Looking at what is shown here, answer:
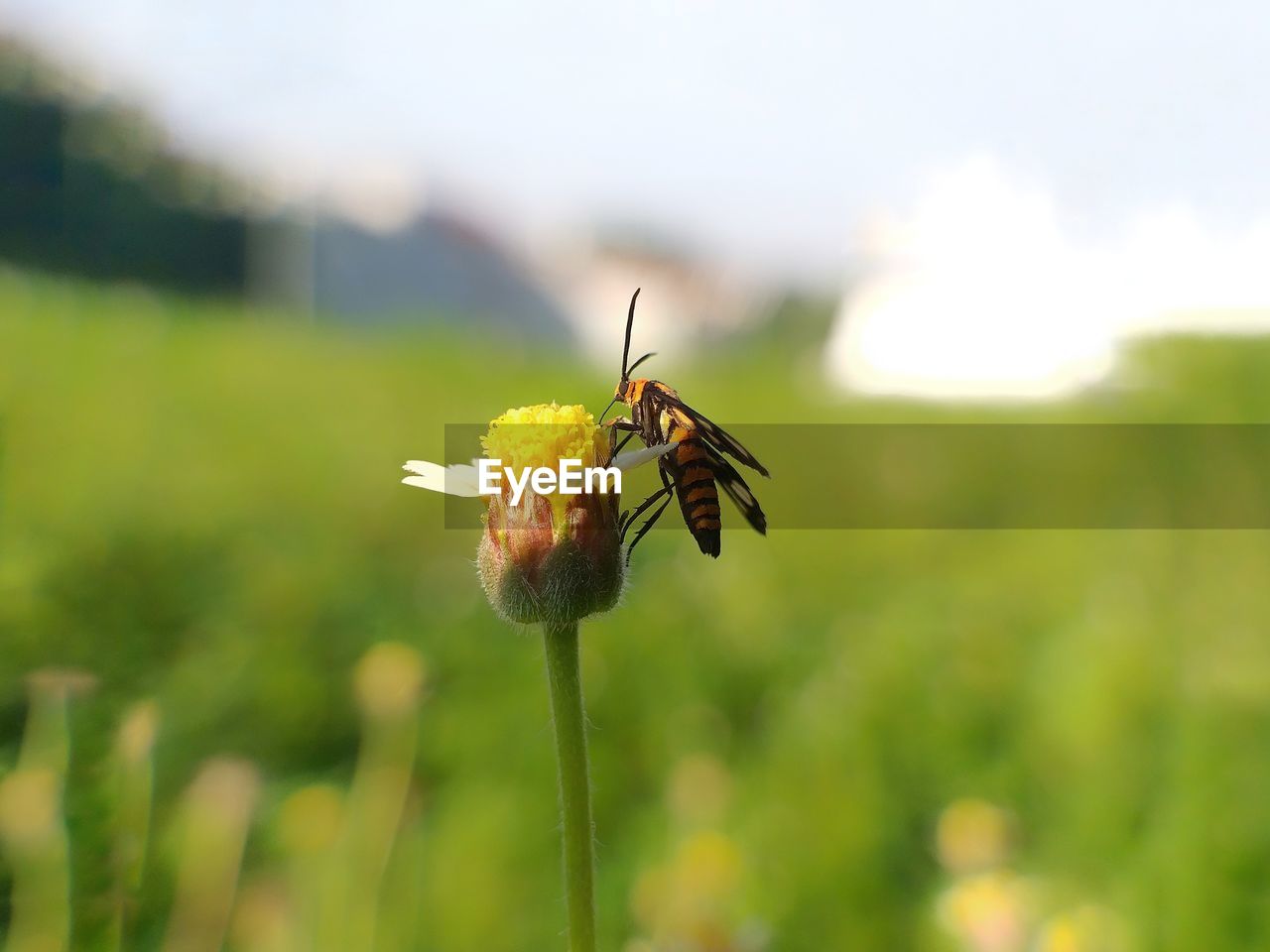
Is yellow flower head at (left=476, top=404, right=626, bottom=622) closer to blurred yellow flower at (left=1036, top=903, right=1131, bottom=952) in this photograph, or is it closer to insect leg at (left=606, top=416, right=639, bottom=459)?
insect leg at (left=606, top=416, right=639, bottom=459)

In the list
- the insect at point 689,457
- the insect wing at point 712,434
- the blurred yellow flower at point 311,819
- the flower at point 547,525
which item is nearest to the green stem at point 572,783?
the flower at point 547,525

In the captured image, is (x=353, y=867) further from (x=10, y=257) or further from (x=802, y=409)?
(x=10, y=257)

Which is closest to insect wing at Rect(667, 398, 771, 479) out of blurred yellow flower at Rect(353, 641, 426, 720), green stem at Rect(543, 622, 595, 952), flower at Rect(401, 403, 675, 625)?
flower at Rect(401, 403, 675, 625)

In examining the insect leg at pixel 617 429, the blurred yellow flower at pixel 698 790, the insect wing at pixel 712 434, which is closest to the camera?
the insect leg at pixel 617 429

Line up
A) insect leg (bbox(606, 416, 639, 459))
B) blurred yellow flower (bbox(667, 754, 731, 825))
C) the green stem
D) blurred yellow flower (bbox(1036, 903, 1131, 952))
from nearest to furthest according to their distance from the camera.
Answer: the green stem, insect leg (bbox(606, 416, 639, 459)), blurred yellow flower (bbox(1036, 903, 1131, 952)), blurred yellow flower (bbox(667, 754, 731, 825))

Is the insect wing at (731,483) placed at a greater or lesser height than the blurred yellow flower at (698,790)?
greater

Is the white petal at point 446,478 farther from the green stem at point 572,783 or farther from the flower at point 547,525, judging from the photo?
the green stem at point 572,783

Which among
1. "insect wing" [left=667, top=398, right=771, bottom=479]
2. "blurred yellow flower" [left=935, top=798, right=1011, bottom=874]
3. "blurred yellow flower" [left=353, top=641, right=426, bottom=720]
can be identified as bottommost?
"blurred yellow flower" [left=935, top=798, right=1011, bottom=874]

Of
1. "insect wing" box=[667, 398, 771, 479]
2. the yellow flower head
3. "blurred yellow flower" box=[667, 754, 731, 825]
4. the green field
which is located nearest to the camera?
the yellow flower head
